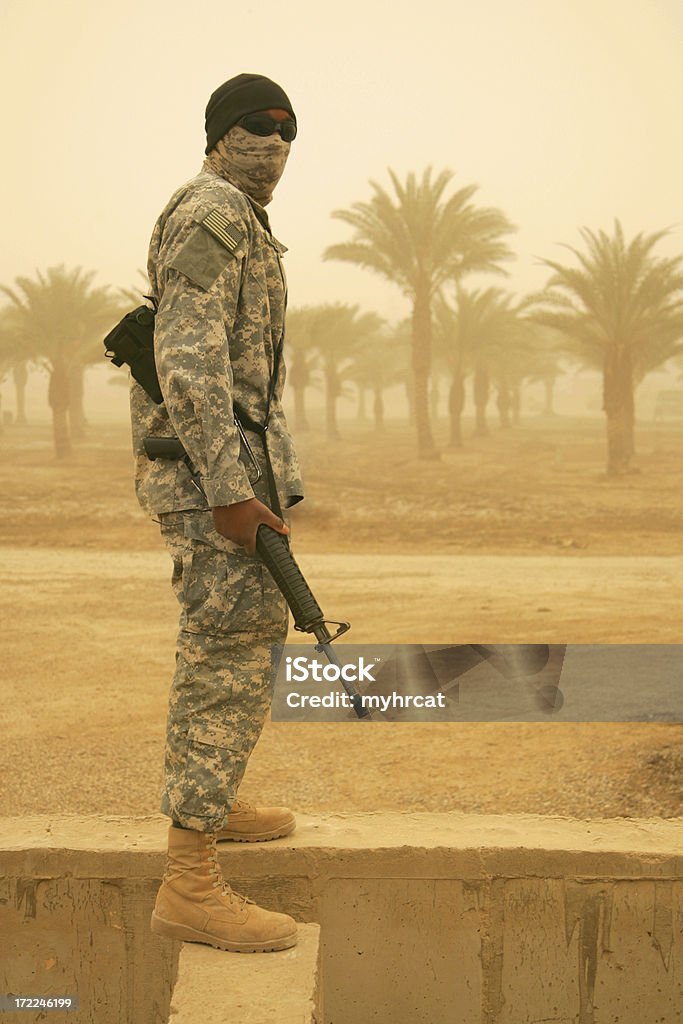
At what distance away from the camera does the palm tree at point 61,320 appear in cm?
1692

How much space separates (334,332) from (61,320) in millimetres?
6600

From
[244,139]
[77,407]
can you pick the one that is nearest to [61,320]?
[77,407]

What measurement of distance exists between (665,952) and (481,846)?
0.42m

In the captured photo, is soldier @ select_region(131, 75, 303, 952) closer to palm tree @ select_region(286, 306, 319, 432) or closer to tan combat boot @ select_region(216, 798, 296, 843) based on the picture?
tan combat boot @ select_region(216, 798, 296, 843)

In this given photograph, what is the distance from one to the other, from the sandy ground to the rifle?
6.77ft

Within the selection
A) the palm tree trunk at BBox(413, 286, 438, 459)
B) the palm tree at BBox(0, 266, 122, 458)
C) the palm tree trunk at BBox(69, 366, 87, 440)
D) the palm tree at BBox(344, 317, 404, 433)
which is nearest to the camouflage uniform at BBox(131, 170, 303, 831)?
the palm tree at BBox(0, 266, 122, 458)

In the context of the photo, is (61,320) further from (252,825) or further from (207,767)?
(207,767)

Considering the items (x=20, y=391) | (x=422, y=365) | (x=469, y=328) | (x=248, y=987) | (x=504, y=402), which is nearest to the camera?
(x=248, y=987)

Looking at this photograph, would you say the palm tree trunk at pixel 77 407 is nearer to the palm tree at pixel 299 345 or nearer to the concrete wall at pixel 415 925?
the palm tree at pixel 299 345

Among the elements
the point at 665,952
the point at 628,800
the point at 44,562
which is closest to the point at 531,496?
the point at 44,562

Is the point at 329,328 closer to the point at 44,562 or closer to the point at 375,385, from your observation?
the point at 375,385

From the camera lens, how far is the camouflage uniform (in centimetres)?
178

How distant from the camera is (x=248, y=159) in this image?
6.39 ft

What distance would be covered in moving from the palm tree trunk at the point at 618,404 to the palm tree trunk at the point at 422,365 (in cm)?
317
